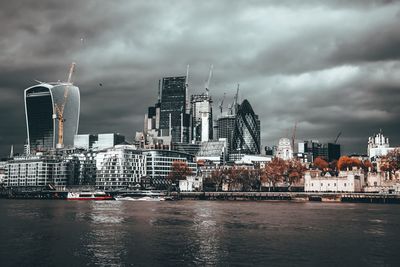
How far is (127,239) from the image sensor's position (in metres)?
66.2

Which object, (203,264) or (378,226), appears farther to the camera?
(378,226)

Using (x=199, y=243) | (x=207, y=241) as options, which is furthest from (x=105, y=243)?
(x=207, y=241)

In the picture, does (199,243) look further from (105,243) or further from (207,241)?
(105,243)

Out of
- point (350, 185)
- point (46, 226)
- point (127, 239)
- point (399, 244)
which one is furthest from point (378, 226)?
point (350, 185)

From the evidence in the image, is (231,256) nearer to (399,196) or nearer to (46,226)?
(46,226)

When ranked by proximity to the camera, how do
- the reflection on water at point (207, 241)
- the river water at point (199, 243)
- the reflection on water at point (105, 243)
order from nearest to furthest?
1. the river water at point (199, 243)
2. the reflection on water at point (105, 243)
3. the reflection on water at point (207, 241)

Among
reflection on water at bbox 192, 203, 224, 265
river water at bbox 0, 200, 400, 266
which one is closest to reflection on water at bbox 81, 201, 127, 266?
river water at bbox 0, 200, 400, 266

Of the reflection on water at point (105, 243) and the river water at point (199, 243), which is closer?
the river water at point (199, 243)

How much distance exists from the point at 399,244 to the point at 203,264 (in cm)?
2834

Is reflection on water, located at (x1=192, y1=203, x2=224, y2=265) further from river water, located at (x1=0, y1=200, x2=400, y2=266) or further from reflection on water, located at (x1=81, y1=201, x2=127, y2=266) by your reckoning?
reflection on water, located at (x1=81, y1=201, x2=127, y2=266)

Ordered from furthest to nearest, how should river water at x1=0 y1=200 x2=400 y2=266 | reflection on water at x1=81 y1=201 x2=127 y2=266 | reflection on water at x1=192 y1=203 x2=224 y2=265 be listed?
reflection on water at x1=192 y1=203 x2=224 y2=265, reflection on water at x1=81 y1=201 x2=127 y2=266, river water at x1=0 y1=200 x2=400 y2=266

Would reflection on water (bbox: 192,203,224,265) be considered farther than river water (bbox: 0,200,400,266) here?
Yes

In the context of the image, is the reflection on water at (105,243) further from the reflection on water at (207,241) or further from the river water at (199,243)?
the reflection on water at (207,241)

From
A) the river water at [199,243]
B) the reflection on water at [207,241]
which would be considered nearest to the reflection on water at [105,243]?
the river water at [199,243]
